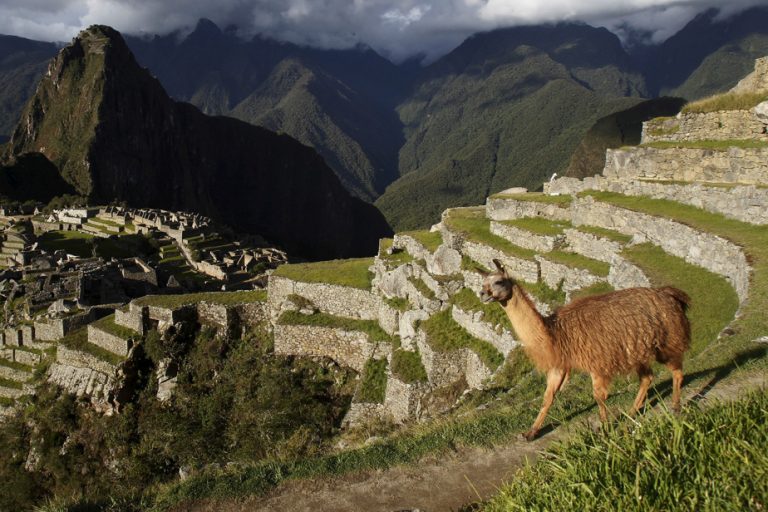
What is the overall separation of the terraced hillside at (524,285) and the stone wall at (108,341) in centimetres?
535

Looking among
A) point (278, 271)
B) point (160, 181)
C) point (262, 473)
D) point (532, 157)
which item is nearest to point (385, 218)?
point (532, 157)

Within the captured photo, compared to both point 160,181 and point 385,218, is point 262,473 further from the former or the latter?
point 160,181

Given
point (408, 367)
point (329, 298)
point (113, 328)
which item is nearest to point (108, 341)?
point (113, 328)

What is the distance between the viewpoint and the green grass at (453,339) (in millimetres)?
12078

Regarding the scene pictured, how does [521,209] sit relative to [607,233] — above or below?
above

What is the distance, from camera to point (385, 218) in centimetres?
17200

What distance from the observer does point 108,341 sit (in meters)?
19.3

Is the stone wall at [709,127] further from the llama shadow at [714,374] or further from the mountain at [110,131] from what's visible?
the mountain at [110,131]

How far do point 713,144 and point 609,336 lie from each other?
1265 centimetres

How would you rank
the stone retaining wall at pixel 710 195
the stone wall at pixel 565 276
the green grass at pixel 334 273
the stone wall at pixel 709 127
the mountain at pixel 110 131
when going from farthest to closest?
1. the mountain at pixel 110 131
2. the green grass at pixel 334 273
3. the stone wall at pixel 709 127
4. the stone wall at pixel 565 276
5. the stone retaining wall at pixel 710 195

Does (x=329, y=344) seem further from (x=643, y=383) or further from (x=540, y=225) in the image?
(x=643, y=383)

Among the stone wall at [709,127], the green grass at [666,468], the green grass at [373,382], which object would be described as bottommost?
the green grass at [373,382]

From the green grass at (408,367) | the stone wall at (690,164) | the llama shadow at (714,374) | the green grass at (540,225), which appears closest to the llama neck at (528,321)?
the llama shadow at (714,374)

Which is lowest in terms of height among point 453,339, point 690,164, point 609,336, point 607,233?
point 453,339
